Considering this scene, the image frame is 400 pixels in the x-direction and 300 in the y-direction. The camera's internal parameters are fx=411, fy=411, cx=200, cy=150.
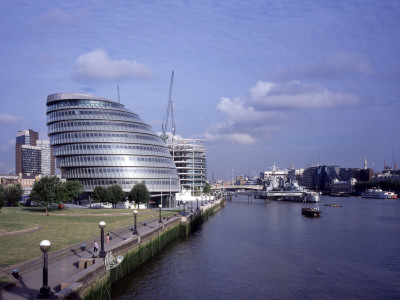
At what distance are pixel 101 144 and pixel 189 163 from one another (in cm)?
9251

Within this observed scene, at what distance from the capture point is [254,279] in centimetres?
3694

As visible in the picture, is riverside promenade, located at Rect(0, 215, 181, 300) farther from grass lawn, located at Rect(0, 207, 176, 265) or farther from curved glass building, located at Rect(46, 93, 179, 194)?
curved glass building, located at Rect(46, 93, 179, 194)

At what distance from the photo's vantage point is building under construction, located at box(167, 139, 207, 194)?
7323 inches

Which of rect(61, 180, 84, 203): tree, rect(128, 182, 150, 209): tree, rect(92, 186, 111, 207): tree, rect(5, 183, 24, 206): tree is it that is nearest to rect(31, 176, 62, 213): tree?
rect(61, 180, 84, 203): tree

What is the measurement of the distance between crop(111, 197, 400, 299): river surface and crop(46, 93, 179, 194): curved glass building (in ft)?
128

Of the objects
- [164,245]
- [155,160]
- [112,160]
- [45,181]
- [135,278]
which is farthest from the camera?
[155,160]

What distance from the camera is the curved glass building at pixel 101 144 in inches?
3844

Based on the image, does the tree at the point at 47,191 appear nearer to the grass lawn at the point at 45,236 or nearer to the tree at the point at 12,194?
the grass lawn at the point at 45,236

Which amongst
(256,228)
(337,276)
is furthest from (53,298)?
(256,228)

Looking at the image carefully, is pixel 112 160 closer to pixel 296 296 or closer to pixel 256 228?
pixel 256 228

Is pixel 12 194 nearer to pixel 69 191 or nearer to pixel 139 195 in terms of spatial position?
pixel 69 191

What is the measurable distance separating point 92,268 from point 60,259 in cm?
617

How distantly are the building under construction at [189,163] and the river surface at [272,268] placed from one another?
119 metres

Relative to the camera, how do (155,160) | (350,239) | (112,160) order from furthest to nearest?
1. (155,160)
2. (112,160)
3. (350,239)
